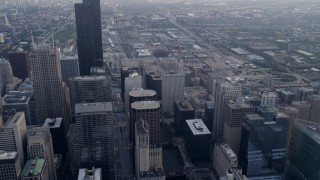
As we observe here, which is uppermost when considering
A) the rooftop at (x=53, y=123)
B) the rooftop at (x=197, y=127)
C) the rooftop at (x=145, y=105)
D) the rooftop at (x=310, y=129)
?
the rooftop at (x=145, y=105)

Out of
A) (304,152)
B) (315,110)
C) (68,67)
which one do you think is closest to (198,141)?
(304,152)

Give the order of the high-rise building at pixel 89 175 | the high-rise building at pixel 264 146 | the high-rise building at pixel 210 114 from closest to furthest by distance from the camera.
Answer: the high-rise building at pixel 89 175 → the high-rise building at pixel 264 146 → the high-rise building at pixel 210 114

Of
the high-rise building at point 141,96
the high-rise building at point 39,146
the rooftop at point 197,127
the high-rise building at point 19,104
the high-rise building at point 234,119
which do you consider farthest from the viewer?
the high-rise building at point 19,104

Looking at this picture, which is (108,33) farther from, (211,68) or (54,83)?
(54,83)

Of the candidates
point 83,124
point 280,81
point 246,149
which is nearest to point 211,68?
point 280,81

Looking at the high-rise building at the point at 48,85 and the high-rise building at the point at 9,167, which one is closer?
the high-rise building at the point at 9,167

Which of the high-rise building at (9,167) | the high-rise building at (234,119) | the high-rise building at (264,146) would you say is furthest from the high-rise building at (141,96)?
the high-rise building at (9,167)

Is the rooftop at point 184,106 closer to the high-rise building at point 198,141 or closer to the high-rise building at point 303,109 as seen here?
the high-rise building at point 198,141
